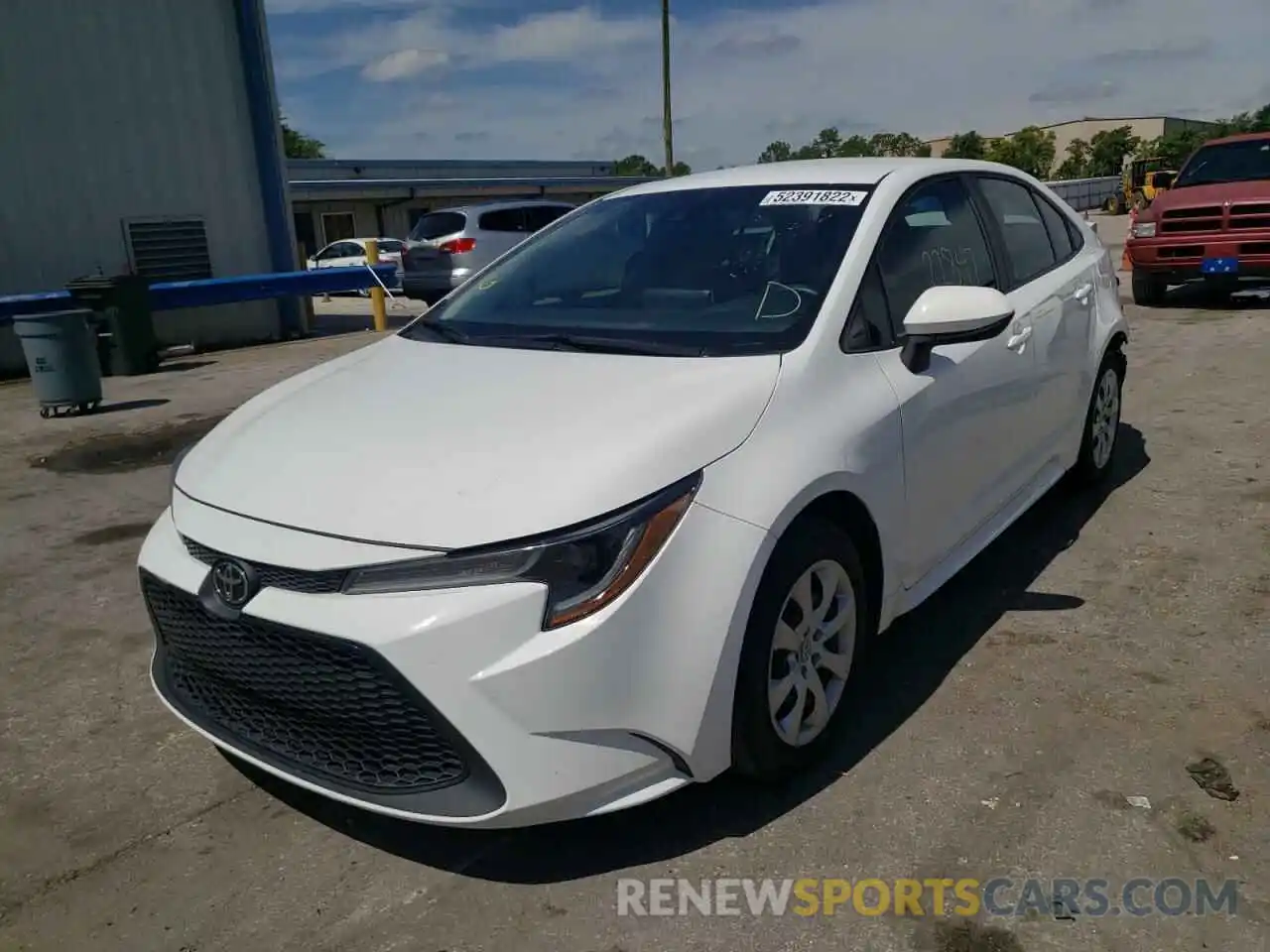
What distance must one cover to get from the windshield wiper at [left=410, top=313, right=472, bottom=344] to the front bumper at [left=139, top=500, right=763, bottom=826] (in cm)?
121

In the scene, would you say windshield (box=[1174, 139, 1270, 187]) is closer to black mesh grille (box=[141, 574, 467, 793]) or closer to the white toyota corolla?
the white toyota corolla

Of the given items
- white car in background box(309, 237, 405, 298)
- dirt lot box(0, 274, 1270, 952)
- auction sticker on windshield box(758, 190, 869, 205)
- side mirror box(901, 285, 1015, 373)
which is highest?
auction sticker on windshield box(758, 190, 869, 205)

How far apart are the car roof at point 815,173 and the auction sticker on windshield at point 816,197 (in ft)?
0.25

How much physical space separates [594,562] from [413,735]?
22.3 inches

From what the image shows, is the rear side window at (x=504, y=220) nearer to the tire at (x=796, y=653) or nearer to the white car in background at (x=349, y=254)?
the white car in background at (x=349, y=254)

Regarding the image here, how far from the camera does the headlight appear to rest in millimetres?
2289

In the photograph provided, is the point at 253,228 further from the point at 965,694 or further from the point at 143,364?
the point at 965,694

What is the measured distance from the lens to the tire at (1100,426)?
4992 mm

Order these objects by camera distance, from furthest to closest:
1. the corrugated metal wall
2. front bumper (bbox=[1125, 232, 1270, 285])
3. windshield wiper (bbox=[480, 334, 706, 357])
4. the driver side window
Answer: the corrugated metal wall < front bumper (bbox=[1125, 232, 1270, 285]) < the driver side window < windshield wiper (bbox=[480, 334, 706, 357])

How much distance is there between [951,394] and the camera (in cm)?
342

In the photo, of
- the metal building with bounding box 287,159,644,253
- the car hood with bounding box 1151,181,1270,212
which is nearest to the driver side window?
the car hood with bounding box 1151,181,1270,212

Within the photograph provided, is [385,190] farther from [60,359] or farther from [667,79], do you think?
[60,359]

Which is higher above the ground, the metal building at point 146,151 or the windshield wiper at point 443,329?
the metal building at point 146,151

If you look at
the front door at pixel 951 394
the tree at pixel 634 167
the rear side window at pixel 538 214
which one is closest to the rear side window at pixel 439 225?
the rear side window at pixel 538 214
